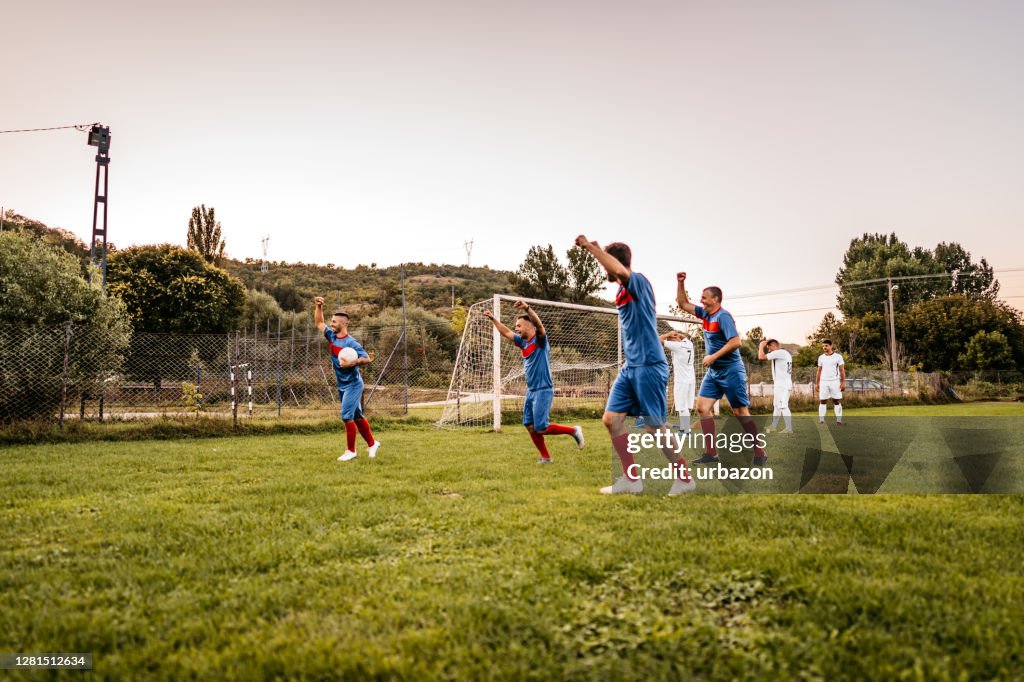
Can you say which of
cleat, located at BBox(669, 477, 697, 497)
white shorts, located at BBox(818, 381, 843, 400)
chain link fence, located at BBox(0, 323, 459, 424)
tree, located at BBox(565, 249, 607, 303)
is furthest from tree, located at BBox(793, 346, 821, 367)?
cleat, located at BBox(669, 477, 697, 497)

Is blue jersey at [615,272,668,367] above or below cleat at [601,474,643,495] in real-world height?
above

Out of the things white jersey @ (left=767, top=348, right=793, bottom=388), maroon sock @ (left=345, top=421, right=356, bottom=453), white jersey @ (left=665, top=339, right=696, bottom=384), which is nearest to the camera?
maroon sock @ (left=345, top=421, right=356, bottom=453)

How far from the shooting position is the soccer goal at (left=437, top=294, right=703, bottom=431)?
48.7ft

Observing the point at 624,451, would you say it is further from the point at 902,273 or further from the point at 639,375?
the point at 902,273

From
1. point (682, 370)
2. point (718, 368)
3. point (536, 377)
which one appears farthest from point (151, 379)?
point (718, 368)

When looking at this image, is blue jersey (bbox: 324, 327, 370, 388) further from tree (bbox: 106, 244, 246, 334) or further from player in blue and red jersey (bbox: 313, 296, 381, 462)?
tree (bbox: 106, 244, 246, 334)

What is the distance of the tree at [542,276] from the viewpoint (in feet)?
164

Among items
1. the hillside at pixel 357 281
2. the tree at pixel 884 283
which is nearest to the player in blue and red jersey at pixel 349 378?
the hillside at pixel 357 281

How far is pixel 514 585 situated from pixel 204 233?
183ft

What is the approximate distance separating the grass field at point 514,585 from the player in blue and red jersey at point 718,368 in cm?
228

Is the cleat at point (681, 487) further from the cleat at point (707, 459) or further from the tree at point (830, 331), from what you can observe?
the tree at point (830, 331)

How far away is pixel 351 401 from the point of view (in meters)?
8.48

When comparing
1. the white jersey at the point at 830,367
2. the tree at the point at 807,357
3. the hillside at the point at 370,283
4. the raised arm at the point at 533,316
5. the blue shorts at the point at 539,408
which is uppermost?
the hillside at the point at 370,283

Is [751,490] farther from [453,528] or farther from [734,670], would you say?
[734,670]
